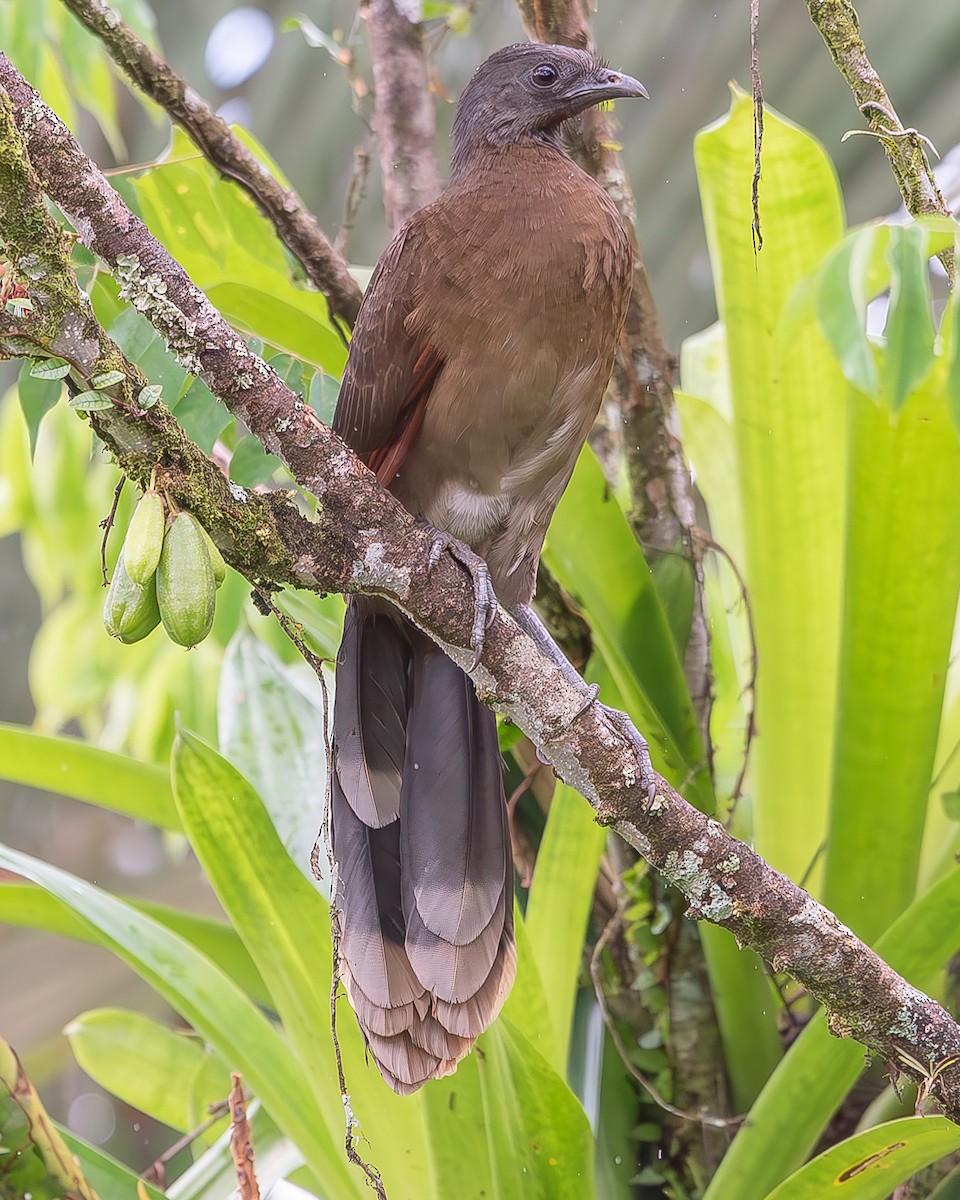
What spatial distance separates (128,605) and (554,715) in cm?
41

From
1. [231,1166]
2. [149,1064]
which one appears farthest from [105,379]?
[149,1064]

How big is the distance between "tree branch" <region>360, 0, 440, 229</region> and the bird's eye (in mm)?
342

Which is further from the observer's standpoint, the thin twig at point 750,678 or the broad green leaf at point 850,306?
the thin twig at point 750,678

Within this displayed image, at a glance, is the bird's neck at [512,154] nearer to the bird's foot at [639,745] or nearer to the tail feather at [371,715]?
the tail feather at [371,715]

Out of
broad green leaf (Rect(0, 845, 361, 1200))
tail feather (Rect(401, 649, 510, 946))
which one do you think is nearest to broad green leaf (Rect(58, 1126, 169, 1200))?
broad green leaf (Rect(0, 845, 361, 1200))

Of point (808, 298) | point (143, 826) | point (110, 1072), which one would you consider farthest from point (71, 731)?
point (808, 298)

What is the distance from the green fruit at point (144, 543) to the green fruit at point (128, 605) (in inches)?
0.4

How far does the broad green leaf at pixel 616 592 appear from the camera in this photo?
4.87 ft

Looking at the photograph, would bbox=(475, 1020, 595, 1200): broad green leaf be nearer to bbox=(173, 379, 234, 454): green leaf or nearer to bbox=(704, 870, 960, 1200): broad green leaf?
bbox=(704, 870, 960, 1200): broad green leaf

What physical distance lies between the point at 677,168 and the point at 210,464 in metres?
2.05

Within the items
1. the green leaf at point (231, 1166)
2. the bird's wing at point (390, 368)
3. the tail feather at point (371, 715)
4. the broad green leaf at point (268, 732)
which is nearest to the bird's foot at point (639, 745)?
the tail feather at point (371, 715)

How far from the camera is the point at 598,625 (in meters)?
1.48

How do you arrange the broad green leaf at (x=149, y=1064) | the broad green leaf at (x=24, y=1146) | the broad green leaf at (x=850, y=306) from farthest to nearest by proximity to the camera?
the broad green leaf at (x=149, y=1064) → the broad green leaf at (x=24, y=1146) → the broad green leaf at (x=850, y=306)

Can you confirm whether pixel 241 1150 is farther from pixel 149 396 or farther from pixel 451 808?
pixel 149 396
